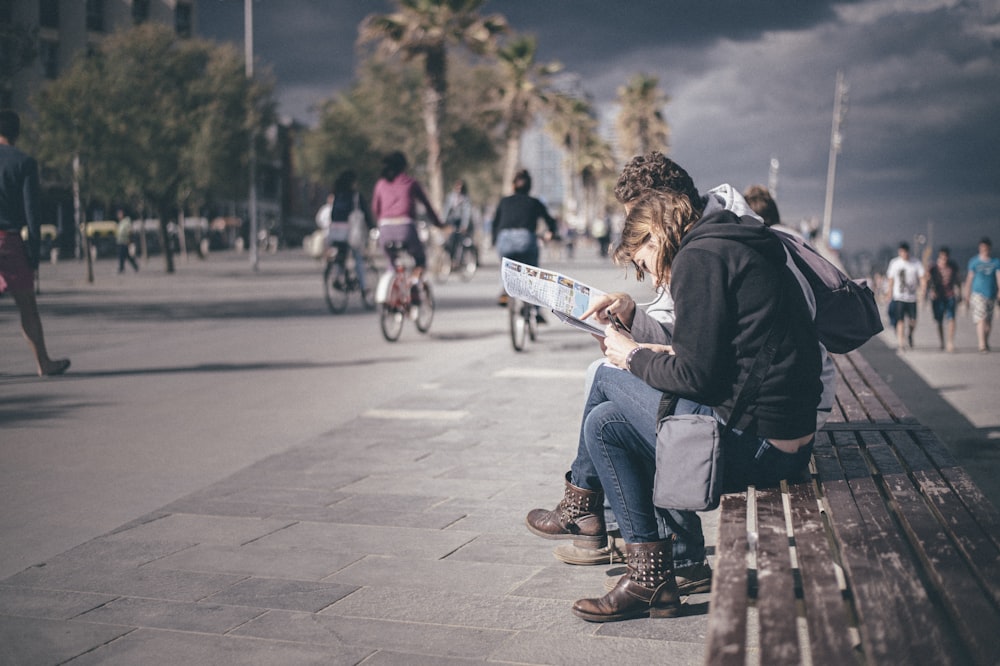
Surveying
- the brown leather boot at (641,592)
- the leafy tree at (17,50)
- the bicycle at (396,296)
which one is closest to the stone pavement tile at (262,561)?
the brown leather boot at (641,592)

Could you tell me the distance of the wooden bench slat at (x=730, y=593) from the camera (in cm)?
214

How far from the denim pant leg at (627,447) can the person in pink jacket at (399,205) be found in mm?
8744

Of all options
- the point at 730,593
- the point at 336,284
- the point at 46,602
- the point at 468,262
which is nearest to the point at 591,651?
the point at 730,593

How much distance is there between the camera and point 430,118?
34.4m

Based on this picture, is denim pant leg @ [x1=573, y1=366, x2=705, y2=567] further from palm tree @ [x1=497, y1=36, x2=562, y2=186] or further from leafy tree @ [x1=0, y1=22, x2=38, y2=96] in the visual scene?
palm tree @ [x1=497, y1=36, x2=562, y2=186]

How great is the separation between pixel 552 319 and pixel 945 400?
7655mm

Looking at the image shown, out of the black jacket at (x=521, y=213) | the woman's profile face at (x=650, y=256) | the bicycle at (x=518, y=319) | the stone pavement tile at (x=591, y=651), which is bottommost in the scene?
the stone pavement tile at (x=591, y=651)

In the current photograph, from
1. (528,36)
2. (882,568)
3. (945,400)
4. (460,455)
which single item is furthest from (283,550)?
(528,36)

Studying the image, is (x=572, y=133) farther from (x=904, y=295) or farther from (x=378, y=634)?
(x=378, y=634)

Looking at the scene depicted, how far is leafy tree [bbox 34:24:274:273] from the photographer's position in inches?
1001

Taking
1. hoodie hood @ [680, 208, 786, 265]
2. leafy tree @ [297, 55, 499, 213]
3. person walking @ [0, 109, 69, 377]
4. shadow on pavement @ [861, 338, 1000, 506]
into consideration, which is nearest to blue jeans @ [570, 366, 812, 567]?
hoodie hood @ [680, 208, 786, 265]

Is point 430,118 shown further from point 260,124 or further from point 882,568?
point 882,568

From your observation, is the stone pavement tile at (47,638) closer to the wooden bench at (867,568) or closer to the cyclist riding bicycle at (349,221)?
the wooden bench at (867,568)

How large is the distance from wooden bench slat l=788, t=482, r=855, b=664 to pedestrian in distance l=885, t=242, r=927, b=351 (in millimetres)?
11872
